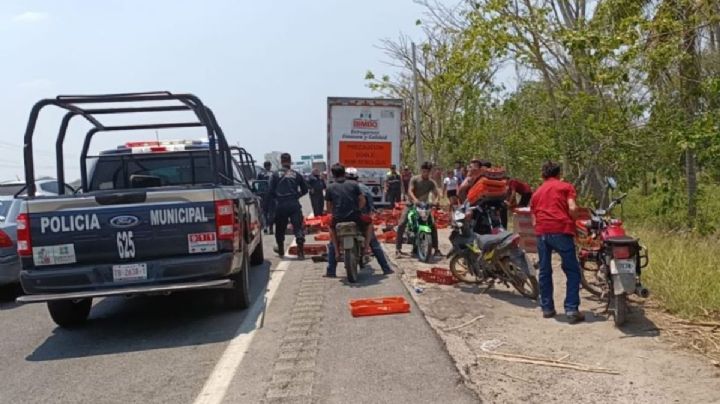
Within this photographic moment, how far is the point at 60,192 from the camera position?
29.3 ft

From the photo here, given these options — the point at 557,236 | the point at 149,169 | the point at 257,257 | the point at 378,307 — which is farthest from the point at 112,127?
the point at 557,236

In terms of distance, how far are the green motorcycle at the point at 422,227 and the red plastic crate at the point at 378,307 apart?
3.23m

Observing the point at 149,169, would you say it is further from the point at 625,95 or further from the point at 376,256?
the point at 625,95

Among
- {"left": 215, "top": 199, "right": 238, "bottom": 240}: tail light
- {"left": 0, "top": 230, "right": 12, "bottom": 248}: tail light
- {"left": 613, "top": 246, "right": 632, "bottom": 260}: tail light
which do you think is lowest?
{"left": 0, "top": 230, "right": 12, "bottom": 248}: tail light

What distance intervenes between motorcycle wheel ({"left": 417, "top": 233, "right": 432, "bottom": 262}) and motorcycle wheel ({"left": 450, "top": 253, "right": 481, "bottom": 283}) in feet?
5.44

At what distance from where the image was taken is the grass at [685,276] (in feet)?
21.9

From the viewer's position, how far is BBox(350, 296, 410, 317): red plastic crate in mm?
7355

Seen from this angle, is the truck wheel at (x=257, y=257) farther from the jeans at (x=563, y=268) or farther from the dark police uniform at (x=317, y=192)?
the dark police uniform at (x=317, y=192)

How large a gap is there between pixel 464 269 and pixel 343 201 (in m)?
1.93

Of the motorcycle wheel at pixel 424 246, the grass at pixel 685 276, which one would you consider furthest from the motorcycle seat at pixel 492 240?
the motorcycle wheel at pixel 424 246

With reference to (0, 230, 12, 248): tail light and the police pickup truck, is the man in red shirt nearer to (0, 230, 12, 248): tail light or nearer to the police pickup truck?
the police pickup truck

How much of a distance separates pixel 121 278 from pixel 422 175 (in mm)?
6315

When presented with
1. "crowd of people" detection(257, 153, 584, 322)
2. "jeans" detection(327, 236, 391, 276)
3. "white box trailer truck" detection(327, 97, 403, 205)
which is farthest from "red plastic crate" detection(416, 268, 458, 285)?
"white box trailer truck" detection(327, 97, 403, 205)

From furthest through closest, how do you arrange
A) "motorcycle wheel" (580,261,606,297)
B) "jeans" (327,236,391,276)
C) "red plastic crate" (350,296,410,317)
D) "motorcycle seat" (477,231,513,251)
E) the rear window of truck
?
"jeans" (327,236,391,276) → the rear window of truck → "motorcycle seat" (477,231,513,251) → "motorcycle wheel" (580,261,606,297) → "red plastic crate" (350,296,410,317)
